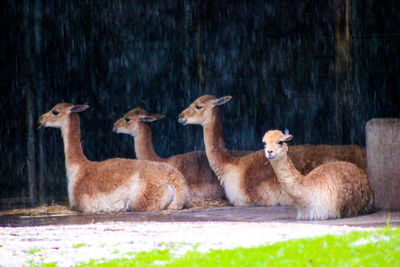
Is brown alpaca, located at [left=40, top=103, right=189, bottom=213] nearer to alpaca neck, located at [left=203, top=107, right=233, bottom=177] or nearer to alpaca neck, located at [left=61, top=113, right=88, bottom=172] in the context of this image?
alpaca neck, located at [left=61, top=113, right=88, bottom=172]

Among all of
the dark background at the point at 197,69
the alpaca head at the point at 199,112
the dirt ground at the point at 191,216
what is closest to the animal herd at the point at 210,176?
the alpaca head at the point at 199,112

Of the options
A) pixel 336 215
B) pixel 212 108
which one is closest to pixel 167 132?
pixel 212 108

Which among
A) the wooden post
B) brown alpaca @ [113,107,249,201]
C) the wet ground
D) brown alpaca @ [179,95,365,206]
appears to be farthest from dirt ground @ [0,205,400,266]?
brown alpaca @ [113,107,249,201]

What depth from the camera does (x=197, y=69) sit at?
12.7 meters

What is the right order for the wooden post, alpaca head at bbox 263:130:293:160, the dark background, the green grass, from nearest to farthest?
the green grass
alpaca head at bbox 263:130:293:160
the wooden post
the dark background

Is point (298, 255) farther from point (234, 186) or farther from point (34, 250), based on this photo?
point (234, 186)

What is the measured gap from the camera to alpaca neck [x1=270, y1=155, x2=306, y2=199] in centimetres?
887

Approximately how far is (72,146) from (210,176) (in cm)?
219

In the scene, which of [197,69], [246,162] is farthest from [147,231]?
[197,69]

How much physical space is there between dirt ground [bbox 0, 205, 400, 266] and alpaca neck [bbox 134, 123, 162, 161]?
5.46ft

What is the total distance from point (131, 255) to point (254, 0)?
25.5 ft

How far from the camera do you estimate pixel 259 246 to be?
6.17 m

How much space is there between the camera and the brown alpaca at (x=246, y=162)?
10680 mm

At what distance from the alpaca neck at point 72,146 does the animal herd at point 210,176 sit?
0.01 m
